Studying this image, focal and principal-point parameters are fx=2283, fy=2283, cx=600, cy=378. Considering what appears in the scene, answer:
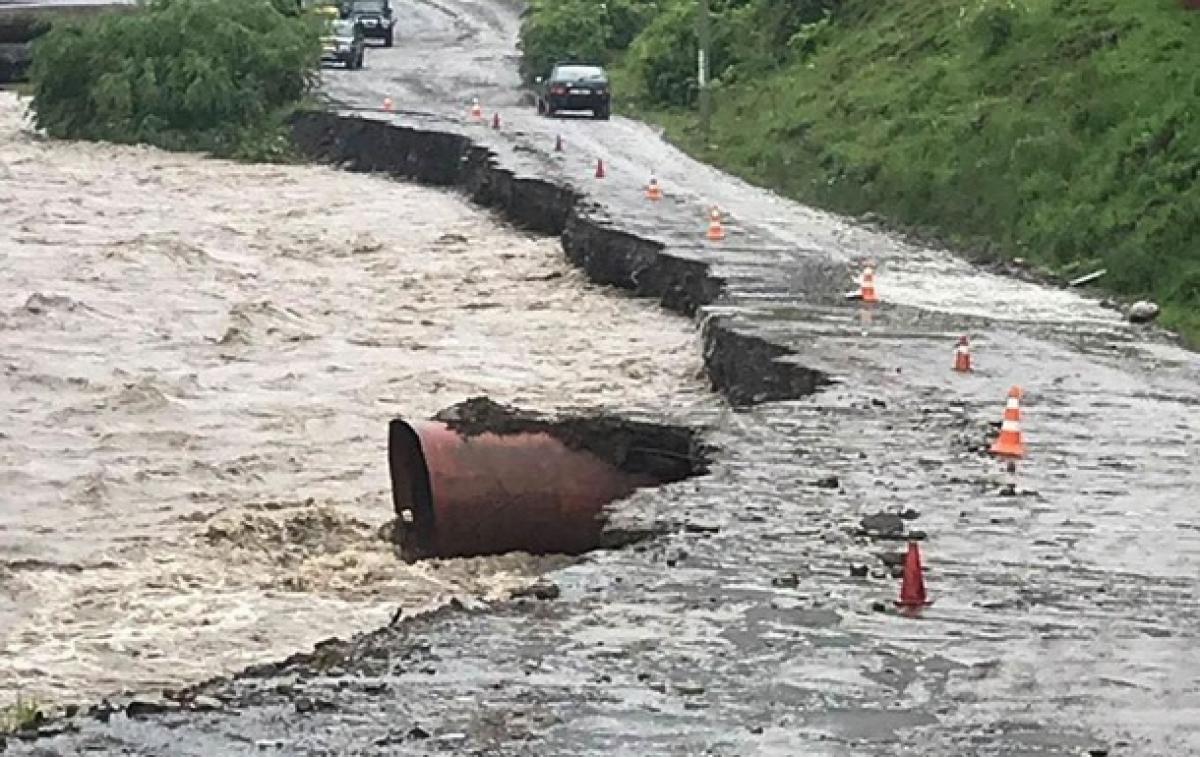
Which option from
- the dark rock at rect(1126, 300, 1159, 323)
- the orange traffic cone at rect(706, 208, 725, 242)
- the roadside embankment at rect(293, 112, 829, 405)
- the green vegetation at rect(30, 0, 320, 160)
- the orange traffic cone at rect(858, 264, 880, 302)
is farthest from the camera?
the green vegetation at rect(30, 0, 320, 160)

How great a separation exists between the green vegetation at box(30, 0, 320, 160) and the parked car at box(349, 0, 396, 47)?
69.1 ft

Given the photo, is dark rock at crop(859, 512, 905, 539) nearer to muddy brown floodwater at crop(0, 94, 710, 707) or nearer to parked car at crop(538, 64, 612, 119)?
muddy brown floodwater at crop(0, 94, 710, 707)

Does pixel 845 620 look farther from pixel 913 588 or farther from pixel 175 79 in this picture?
pixel 175 79

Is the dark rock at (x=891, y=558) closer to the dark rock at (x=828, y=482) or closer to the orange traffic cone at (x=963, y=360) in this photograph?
the dark rock at (x=828, y=482)

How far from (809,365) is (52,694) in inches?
318

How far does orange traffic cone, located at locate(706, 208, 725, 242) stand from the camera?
1080 inches

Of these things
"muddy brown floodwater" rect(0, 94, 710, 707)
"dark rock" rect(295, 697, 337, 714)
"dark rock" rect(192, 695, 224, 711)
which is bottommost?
"muddy brown floodwater" rect(0, 94, 710, 707)

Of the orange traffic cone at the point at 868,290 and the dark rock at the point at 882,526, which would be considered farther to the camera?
the orange traffic cone at the point at 868,290

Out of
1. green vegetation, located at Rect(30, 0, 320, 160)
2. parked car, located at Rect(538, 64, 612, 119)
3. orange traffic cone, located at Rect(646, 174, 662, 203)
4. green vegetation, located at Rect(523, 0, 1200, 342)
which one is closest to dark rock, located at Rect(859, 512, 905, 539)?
green vegetation, located at Rect(523, 0, 1200, 342)

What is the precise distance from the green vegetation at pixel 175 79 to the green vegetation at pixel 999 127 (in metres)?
8.72

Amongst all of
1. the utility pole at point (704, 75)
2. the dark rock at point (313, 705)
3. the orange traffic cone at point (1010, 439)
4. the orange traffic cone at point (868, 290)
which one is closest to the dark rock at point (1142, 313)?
the orange traffic cone at point (868, 290)

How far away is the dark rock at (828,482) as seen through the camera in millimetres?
13016

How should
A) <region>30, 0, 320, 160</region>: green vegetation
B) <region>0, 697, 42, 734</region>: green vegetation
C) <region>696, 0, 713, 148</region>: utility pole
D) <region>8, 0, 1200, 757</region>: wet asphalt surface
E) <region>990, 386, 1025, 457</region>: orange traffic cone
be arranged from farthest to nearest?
<region>30, 0, 320, 160</region>: green vegetation
<region>696, 0, 713, 148</region>: utility pole
<region>990, 386, 1025, 457</region>: orange traffic cone
<region>0, 697, 42, 734</region>: green vegetation
<region>8, 0, 1200, 757</region>: wet asphalt surface

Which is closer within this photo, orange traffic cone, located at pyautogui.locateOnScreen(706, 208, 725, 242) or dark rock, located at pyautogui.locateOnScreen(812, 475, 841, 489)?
dark rock, located at pyautogui.locateOnScreen(812, 475, 841, 489)
